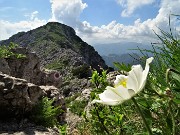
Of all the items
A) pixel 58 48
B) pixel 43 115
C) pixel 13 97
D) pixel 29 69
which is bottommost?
pixel 43 115

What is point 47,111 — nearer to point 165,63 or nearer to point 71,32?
point 165,63

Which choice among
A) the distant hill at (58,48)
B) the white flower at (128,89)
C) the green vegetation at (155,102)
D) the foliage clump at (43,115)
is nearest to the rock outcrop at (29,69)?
the foliage clump at (43,115)

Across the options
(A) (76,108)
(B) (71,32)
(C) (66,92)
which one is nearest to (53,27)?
(B) (71,32)

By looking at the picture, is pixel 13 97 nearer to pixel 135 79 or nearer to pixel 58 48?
pixel 135 79

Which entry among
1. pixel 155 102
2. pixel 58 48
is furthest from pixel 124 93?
pixel 58 48

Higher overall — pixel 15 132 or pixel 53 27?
pixel 53 27

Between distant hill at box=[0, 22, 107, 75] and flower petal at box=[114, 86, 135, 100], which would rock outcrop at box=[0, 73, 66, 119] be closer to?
flower petal at box=[114, 86, 135, 100]

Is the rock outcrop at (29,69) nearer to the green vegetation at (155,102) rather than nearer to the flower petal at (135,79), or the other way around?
the green vegetation at (155,102)

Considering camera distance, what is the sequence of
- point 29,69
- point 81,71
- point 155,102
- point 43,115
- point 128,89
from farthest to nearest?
point 81,71
point 29,69
point 43,115
point 155,102
point 128,89

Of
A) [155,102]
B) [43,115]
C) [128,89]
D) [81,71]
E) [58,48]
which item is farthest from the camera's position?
[58,48]

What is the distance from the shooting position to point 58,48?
126125 mm

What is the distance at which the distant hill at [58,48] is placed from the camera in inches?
4304

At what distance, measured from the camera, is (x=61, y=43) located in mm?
136500

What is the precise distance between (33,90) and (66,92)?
6175 cm
